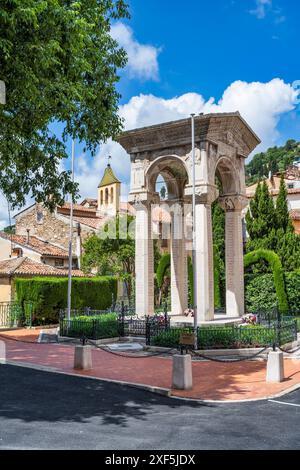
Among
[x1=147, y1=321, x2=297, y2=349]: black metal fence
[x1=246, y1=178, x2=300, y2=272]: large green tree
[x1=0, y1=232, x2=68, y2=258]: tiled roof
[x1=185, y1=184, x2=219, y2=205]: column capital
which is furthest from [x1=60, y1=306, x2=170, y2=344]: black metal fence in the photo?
[x1=0, y1=232, x2=68, y2=258]: tiled roof

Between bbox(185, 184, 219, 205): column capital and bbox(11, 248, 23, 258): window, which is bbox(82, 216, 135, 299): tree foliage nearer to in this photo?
bbox(11, 248, 23, 258): window

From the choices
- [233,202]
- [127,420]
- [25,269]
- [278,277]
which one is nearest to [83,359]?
[127,420]

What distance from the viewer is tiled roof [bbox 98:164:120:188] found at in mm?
66500

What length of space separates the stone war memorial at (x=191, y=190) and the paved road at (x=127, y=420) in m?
9.79

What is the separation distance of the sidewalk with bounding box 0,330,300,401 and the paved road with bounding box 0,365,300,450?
2.45 ft

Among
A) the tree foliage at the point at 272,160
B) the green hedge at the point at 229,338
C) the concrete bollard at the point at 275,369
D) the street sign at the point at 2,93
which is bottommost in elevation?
the concrete bollard at the point at 275,369

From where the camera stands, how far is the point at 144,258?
2200 centimetres

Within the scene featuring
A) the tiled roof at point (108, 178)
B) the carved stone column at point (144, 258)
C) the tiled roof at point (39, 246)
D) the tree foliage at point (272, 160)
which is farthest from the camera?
the tree foliage at point (272, 160)

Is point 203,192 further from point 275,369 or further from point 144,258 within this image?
point 275,369

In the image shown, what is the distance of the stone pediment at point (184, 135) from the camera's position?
20359 mm

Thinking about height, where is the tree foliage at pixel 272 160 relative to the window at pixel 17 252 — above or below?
above

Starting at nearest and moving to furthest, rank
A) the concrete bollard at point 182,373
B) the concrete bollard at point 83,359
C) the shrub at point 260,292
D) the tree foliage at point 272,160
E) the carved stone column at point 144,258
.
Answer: the concrete bollard at point 182,373
the concrete bollard at point 83,359
the carved stone column at point 144,258
the shrub at point 260,292
the tree foliage at point 272,160

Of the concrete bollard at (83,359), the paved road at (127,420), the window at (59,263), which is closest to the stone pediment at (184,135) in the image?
the concrete bollard at (83,359)

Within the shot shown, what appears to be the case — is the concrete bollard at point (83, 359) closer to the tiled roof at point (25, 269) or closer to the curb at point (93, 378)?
the curb at point (93, 378)
